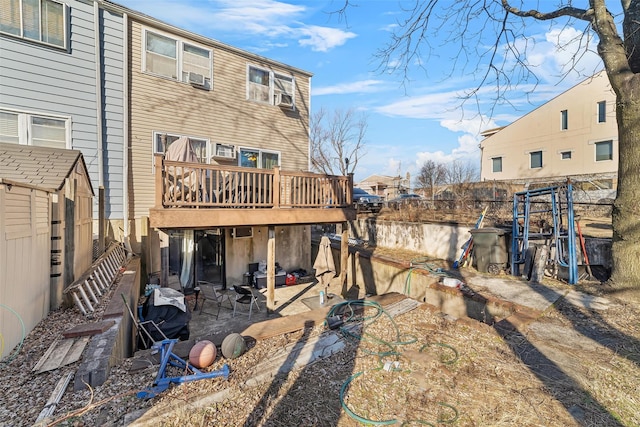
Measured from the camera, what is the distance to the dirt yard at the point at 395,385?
2.51m

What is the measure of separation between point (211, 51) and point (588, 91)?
71.6 feet

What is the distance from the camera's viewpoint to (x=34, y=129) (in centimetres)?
682

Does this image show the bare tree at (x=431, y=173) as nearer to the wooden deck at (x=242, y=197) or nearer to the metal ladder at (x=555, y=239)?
the metal ladder at (x=555, y=239)

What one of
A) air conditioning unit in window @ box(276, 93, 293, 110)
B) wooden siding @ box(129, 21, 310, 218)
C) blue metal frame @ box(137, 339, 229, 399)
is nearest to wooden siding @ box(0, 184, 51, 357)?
blue metal frame @ box(137, 339, 229, 399)

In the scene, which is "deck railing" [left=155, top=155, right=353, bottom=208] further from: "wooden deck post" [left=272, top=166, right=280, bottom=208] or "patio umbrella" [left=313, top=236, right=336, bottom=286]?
"patio umbrella" [left=313, top=236, right=336, bottom=286]

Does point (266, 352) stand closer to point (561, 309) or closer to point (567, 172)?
point (561, 309)

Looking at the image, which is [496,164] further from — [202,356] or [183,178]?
[202,356]

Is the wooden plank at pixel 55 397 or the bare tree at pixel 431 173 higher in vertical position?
the bare tree at pixel 431 173

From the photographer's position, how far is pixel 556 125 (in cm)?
1961

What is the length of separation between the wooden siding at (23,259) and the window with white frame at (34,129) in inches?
160

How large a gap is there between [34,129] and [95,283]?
186 inches

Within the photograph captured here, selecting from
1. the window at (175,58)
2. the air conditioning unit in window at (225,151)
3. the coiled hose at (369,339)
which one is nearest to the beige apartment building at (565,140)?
the coiled hose at (369,339)

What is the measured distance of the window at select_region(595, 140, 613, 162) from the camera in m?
17.0

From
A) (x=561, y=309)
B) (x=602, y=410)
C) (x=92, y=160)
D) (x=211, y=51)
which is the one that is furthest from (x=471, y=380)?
(x=211, y=51)
